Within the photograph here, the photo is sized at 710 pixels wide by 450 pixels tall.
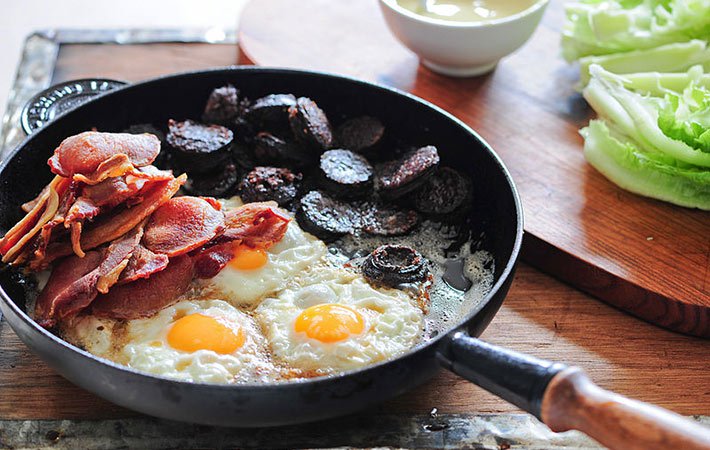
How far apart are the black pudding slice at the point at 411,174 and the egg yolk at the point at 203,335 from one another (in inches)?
33.9

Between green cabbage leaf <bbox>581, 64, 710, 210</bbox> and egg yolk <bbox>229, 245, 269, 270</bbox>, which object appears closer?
egg yolk <bbox>229, 245, 269, 270</bbox>

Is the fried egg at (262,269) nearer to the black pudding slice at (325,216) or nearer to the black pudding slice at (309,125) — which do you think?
the black pudding slice at (325,216)

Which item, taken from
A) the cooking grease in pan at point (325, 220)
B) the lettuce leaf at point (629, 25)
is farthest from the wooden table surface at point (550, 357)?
the lettuce leaf at point (629, 25)

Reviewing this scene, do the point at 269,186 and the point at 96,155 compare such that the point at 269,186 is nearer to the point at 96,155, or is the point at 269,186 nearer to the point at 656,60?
the point at 96,155

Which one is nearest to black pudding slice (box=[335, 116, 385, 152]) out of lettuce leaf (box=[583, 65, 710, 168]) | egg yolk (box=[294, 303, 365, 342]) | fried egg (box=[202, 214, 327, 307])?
fried egg (box=[202, 214, 327, 307])

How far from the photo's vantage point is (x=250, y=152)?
333 cm

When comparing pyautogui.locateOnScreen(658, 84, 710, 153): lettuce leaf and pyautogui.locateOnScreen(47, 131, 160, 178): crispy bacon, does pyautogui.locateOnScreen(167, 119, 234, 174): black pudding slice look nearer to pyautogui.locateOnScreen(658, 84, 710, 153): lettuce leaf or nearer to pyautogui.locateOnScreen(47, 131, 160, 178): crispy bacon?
pyautogui.locateOnScreen(47, 131, 160, 178): crispy bacon

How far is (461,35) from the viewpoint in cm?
378

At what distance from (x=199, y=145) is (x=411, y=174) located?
85 centimetres

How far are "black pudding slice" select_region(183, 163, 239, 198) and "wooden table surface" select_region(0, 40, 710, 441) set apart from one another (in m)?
0.86

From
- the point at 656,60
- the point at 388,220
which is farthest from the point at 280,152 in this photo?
the point at 656,60

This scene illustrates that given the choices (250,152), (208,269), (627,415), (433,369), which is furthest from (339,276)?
(627,415)

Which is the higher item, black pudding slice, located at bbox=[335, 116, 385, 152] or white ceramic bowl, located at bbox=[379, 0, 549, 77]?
white ceramic bowl, located at bbox=[379, 0, 549, 77]

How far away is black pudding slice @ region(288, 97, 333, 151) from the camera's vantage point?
10.4 feet
